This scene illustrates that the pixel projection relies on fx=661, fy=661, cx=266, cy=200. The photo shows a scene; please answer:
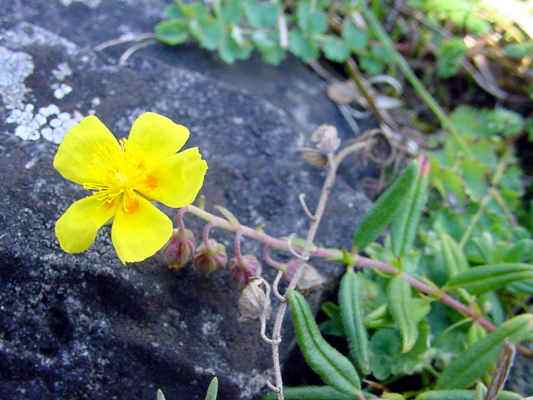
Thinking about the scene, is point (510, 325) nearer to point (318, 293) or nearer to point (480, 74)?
point (318, 293)

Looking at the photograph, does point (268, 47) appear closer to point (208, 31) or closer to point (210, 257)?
point (208, 31)

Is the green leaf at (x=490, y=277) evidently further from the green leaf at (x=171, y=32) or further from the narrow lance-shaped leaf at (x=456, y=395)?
the green leaf at (x=171, y=32)

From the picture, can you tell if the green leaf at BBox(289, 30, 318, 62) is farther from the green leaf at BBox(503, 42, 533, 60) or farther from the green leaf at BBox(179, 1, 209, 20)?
the green leaf at BBox(503, 42, 533, 60)

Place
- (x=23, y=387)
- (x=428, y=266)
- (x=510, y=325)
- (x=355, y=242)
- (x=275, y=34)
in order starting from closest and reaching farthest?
1. (x=23, y=387)
2. (x=510, y=325)
3. (x=355, y=242)
4. (x=428, y=266)
5. (x=275, y=34)

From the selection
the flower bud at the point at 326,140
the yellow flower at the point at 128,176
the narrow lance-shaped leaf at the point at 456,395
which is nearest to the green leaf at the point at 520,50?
the flower bud at the point at 326,140

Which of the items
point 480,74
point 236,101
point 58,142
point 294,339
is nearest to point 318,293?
point 294,339

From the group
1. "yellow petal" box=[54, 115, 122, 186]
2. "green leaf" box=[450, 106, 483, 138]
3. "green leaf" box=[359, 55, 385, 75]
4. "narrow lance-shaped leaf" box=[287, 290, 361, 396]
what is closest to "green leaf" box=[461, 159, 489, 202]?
"green leaf" box=[450, 106, 483, 138]
